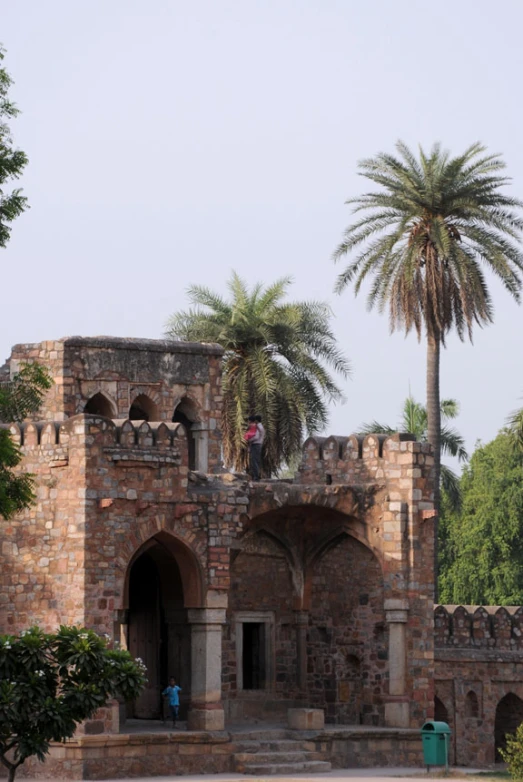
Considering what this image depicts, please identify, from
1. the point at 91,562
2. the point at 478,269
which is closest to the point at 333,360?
the point at 478,269

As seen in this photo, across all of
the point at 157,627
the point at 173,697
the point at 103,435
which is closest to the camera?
the point at 103,435

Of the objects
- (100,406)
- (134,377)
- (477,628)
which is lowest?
(477,628)

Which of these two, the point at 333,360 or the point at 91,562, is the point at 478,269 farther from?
the point at 91,562

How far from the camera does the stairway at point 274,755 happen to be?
107 feet

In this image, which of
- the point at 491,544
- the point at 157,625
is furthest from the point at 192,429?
the point at 491,544

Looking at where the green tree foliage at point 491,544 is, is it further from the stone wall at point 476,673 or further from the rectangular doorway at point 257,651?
the rectangular doorway at point 257,651

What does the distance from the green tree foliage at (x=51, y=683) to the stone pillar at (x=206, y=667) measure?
6.28 metres

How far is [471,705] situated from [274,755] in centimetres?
904

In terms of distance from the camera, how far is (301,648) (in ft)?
123

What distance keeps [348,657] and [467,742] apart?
484 centimetres

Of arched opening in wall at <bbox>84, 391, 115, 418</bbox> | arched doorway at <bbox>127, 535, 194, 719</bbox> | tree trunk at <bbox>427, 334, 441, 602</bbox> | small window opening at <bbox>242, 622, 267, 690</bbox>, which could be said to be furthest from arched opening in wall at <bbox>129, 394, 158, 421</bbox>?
tree trunk at <bbox>427, 334, 441, 602</bbox>

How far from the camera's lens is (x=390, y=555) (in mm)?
35625

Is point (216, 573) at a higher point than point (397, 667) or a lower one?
higher

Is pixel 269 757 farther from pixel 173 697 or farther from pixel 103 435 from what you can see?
pixel 103 435
